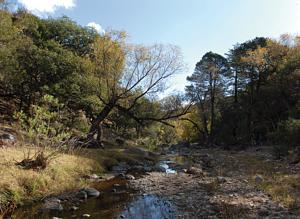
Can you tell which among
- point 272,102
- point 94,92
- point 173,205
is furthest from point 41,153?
point 272,102

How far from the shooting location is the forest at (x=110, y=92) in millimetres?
19750

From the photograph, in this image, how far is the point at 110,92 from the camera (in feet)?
86.9

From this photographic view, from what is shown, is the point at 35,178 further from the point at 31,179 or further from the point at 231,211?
the point at 231,211

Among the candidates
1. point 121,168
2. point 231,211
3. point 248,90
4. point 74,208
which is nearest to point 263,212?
point 231,211

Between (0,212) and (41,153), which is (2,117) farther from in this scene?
(0,212)

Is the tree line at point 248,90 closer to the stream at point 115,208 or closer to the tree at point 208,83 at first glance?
the tree at point 208,83

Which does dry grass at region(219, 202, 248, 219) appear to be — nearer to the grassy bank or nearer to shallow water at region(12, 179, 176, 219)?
shallow water at region(12, 179, 176, 219)

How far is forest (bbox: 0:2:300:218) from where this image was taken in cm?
1975

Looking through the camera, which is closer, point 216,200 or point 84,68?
point 216,200

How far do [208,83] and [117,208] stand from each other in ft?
147

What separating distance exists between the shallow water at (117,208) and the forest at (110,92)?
3.94ft

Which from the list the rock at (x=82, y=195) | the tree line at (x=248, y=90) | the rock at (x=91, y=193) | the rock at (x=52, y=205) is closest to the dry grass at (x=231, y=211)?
the rock at (x=91, y=193)

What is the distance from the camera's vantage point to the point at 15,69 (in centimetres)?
2788

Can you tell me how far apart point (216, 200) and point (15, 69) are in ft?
71.7
